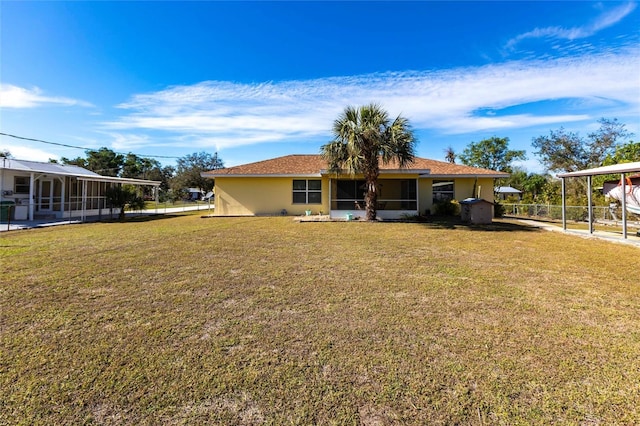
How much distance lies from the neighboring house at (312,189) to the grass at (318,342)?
11.8 m

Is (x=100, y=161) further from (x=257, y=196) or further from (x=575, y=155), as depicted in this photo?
(x=575, y=155)

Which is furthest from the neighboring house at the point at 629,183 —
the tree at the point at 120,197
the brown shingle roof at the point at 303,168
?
the tree at the point at 120,197

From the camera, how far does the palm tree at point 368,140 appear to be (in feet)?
44.8

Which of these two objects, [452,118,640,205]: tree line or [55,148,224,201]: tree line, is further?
[55,148,224,201]: tree line

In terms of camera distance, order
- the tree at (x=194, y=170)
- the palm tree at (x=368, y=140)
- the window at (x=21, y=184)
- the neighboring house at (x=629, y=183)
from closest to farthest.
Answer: the neighboring house at (x=629, y=183) → the palm tree at (x=368, y=140) → the window at (x=21, y=184) → the tree at (x=194, y=170)

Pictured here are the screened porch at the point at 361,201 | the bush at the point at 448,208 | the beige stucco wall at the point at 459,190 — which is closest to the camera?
the screened porch at the point at 361,201

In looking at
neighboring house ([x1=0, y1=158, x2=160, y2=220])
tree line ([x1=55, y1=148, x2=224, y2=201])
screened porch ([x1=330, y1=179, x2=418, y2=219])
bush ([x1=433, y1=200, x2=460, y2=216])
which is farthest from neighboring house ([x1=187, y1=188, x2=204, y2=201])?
bush ([x1=433, y1=200, x2=460, y2=216])

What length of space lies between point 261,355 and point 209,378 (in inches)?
20.7

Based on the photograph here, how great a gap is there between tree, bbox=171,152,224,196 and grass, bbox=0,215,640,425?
1814 inches

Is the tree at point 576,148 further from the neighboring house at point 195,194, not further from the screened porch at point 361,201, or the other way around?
the neighboring house at point 195,194

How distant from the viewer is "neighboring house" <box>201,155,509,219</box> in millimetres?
17750

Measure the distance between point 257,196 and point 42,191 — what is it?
42.6 feet

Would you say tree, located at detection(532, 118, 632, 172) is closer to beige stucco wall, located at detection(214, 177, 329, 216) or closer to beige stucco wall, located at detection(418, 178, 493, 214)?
beige stucco wall, located at detection(418, 178, 493, 214)

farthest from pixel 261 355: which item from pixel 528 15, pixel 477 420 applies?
pixel 528 15
